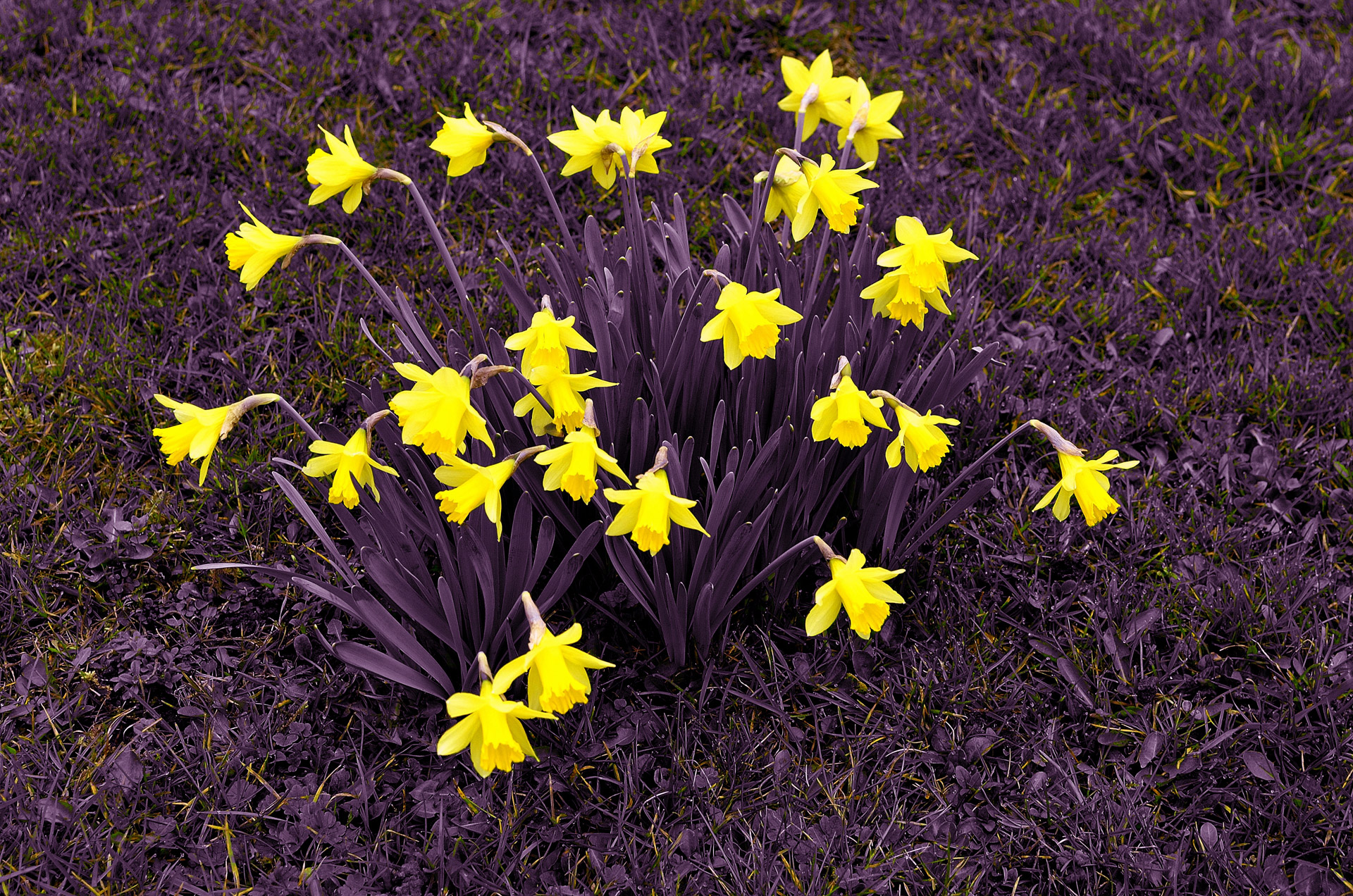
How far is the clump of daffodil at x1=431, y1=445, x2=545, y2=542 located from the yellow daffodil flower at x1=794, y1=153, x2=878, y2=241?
678 mm

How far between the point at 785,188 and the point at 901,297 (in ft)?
1.17

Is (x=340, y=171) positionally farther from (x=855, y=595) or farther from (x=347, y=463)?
(x=855, y=595)

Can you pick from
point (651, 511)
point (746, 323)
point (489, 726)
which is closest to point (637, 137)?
point (746, 323)

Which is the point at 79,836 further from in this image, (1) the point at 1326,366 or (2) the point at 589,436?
(1) the point at 1326,366

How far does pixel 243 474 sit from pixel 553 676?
1.24 m

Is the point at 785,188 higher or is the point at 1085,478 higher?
the point at 785,188

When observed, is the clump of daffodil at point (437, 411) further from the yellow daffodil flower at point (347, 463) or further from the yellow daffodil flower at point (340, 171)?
the yellow daffodil flower at point (340, 171)

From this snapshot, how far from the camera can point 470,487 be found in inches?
62.3

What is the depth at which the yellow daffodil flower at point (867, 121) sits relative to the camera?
2.09 metres

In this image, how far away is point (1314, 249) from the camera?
10.3 feet

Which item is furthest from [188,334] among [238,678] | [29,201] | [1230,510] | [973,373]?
[1230,510]

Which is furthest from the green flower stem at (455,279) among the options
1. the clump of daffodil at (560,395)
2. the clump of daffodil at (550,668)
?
the clump of daffodil at (550,668)

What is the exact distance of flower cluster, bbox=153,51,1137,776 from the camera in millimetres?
1580

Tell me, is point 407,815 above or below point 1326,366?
below
